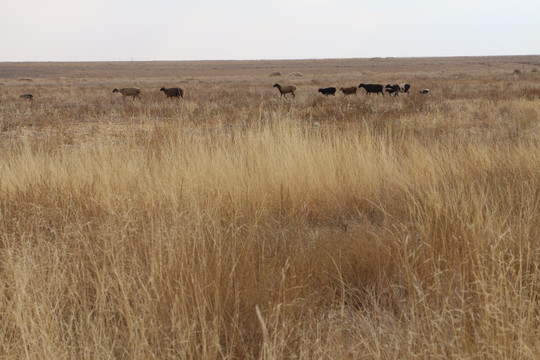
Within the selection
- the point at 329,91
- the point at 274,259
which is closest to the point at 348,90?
the point at 329,91

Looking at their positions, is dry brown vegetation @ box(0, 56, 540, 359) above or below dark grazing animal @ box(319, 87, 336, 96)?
below

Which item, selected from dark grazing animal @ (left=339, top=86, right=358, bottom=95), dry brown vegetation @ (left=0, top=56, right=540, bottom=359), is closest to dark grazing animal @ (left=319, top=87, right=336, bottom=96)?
dark grazing animal @ (left=339, top=86, right=358, bottom=95)

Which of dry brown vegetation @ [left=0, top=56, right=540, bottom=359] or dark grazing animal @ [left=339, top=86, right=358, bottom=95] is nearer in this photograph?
dry brown vegetation @ [left=0, top=56, right=540, bottom=359]

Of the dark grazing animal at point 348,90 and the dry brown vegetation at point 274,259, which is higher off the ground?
the dark grazing animal at point 348,90

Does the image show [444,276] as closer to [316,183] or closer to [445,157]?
[316,183]

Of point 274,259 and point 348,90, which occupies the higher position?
point 348,90

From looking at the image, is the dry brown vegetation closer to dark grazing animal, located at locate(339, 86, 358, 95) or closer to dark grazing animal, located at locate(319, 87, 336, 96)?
dark grazing animal, located at locate(319, 87, 336, 96)

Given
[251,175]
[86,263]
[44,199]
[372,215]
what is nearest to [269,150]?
[251,175]

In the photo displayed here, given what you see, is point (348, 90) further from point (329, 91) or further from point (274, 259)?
point (274, 259)

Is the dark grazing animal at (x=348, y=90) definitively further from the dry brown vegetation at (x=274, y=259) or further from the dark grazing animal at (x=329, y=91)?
the dry brown vegetation at (x=274, y=259)

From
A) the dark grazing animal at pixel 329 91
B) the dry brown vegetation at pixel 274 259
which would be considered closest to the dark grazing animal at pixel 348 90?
the dark grazing animal at pixel 329 91

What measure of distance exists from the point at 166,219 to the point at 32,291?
46.6 inches

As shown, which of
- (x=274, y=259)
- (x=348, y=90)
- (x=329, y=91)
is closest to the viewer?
(x=274, y=259)

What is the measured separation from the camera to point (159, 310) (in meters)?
2.09
